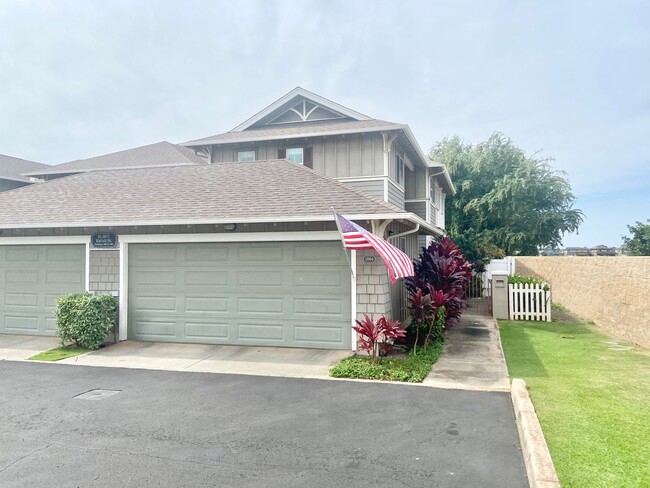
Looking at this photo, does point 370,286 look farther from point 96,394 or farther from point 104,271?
point 104,271

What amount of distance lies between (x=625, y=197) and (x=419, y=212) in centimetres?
3397

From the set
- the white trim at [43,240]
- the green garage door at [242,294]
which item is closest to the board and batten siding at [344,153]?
the green garage door at [242,294]

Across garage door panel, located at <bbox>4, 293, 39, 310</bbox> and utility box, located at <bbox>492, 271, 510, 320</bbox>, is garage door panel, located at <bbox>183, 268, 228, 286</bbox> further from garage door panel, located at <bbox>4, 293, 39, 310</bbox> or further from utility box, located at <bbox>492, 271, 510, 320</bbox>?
utility box, located at <bbox>492, 271, 510, 320</bbox>

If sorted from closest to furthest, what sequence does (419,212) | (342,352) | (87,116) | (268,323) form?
(342,352) < (268,323) < (419,212) < (87,116)

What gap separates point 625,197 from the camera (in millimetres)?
39969

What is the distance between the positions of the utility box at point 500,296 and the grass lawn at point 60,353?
436 inches

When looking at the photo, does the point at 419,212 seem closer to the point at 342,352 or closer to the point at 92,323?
the point at 342,352

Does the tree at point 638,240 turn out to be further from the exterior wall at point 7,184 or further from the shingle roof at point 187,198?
the exterior wall at point 7,184

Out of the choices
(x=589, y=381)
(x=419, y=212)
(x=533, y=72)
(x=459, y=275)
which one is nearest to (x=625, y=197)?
(x=533, y=72)

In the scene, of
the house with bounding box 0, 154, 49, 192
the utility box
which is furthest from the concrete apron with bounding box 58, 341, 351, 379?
the house with bounding box 0, 154, 49, 192

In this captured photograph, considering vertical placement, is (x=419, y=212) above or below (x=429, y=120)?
below

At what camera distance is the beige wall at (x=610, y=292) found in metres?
9.60

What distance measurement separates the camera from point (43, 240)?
10555 mm

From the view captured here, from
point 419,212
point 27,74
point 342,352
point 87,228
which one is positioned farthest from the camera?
point 27,74
